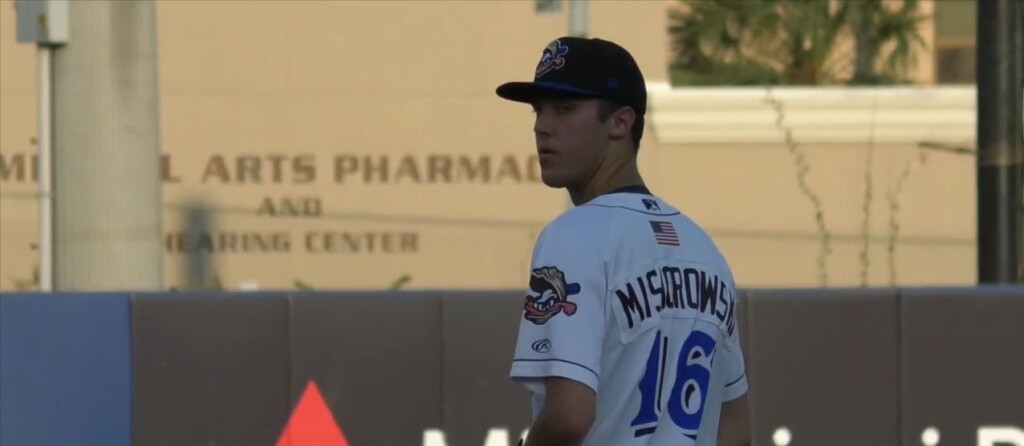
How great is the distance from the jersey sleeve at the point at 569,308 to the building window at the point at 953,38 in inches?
1043

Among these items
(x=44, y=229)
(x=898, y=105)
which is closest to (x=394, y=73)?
(x=898, y=105)

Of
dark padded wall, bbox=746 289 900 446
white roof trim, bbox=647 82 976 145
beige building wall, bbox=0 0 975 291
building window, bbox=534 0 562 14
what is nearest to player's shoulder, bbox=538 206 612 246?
dark padded wall, bbox=746 289 900 446

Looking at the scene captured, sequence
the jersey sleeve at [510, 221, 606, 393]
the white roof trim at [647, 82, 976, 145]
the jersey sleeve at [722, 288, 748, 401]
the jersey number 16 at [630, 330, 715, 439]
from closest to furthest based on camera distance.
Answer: the jersey sleeve at [510, 221, 606, 393]
the jersey number 16 at [630, 330, 715, 439]
the jersey sleeve at [722, 288, 748, 401]
the white roof trim at [647, 82, 976, 145]

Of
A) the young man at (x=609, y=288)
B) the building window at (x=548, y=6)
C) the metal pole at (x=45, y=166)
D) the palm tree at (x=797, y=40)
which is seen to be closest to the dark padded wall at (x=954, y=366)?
the young man at (x=609, y=288)

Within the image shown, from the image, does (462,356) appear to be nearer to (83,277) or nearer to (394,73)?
(83,277)

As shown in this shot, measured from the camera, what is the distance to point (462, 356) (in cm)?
682

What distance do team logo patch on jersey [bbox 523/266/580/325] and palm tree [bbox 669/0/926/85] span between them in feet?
75.7

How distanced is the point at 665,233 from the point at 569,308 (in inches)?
9.6

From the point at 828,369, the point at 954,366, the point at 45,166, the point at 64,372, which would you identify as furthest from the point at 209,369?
the point at 45,166

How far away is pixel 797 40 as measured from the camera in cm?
2645

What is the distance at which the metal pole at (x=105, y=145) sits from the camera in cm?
881

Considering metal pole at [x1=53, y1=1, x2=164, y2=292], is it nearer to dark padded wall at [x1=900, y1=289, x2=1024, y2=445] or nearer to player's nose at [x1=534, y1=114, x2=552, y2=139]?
dark padded wall at [x1=900, y1=289, x2=1024, y2=445]

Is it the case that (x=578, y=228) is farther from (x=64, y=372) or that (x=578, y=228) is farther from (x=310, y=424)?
(x=64, y=372)

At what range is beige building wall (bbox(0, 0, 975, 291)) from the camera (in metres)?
17.2
